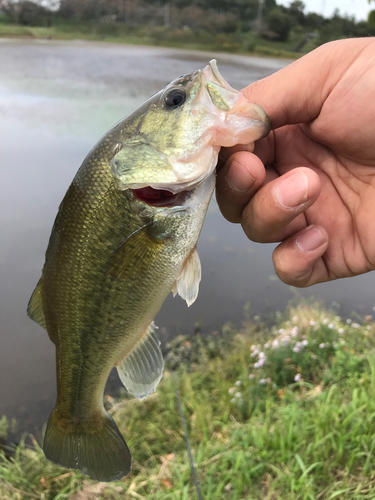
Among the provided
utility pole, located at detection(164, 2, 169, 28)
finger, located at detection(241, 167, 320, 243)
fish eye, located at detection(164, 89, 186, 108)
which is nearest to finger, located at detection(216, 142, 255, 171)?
finger, located at detection(241, 167, 320, 243)

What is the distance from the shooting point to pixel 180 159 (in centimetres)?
118

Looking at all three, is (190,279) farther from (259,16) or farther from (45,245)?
(259,16)

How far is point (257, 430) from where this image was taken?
9.40 ft

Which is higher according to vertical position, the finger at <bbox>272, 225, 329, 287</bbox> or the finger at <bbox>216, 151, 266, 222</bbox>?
the finger at <bbox>216, 151, 266, 222</bbox>

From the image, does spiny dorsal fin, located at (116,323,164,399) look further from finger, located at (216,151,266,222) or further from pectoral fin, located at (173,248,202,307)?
finger, located at (216,151,266,222)

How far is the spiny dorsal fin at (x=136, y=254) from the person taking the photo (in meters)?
1.27

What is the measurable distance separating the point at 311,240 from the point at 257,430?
2.02m

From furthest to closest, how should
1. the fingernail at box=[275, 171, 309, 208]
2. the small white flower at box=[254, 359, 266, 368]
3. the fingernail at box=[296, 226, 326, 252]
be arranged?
the small white flower at box=[254, 359, 266, 368]
the fingernail at box=[296, 226, 326, 252]
the fingernail at box=[275, 171, 309, 208]

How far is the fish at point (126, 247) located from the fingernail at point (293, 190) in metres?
0.23

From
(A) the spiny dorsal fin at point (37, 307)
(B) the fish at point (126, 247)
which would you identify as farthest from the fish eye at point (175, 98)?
(A) the spiny dorsal fin at point (37, 307)

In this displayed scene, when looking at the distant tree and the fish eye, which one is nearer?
the fish eye

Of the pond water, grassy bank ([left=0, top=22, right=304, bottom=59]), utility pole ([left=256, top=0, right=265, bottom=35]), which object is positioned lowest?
the pond water

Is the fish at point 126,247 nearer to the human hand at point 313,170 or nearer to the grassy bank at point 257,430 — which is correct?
the human hand at point 313,170

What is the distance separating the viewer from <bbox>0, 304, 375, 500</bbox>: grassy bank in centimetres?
247
